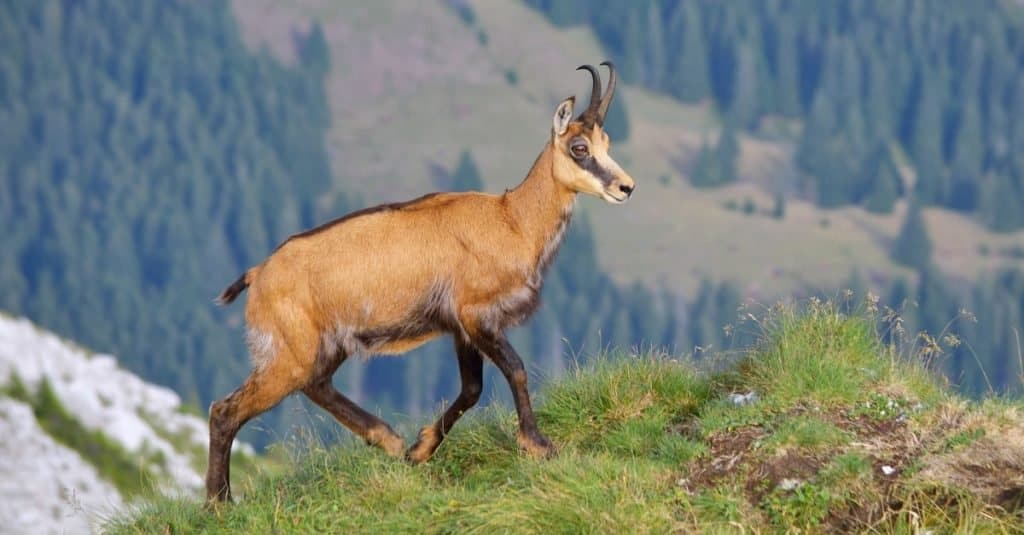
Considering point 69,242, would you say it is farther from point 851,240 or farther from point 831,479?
point 831,479

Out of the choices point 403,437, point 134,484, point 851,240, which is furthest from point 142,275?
point 403,437

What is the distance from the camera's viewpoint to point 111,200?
19212 centimetres

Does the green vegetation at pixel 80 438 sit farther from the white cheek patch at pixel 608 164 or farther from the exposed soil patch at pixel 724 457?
the exposed soil patch at pixel 724 457

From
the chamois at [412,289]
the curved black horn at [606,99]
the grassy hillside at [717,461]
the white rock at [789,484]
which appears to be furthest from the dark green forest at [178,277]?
the white rock at [789,484]

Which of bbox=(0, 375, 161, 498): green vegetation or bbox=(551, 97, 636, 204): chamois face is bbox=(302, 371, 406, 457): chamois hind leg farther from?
bbox=(0, 375, 161, 498): green vegetation

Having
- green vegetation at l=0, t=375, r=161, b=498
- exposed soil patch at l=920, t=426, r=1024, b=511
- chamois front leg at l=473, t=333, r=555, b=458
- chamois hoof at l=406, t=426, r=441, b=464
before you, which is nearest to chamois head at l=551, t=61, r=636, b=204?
chamois front leg at l=473, t=333, r=555, b=458

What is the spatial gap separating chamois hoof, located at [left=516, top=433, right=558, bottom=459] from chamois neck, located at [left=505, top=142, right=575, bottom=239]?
1.62m

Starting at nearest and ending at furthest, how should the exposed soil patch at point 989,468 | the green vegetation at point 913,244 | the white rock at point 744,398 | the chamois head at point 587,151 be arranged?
the exposed soil patch at point 989,468
the chamois head at point 587,151
the white rock at point 744,398
the green vegetation at point 913,244

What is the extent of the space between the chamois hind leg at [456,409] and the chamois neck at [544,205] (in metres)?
1.07

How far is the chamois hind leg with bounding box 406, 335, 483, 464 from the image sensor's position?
1337 cm

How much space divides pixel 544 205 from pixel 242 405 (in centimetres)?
285

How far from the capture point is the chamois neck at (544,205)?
13531 mm

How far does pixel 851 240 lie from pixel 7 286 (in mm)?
81366

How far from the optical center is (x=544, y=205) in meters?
13.6
